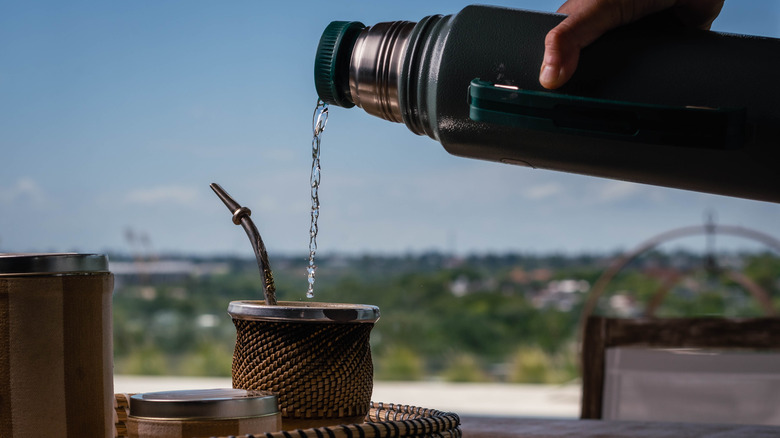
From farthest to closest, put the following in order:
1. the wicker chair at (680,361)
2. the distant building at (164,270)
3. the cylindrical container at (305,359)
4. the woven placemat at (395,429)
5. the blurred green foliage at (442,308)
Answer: the distant building at (164,270)
the blurred green foliage at (442,308)
the wicker chair at (680,361)
the cylindrical container at (305,359)
the woven placemat at (395,429)

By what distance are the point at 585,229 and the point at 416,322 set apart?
240 centimetres

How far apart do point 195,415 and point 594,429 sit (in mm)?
499

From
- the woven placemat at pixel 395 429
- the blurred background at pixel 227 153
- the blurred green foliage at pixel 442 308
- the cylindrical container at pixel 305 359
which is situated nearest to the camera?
the woven placemat at pixel 395 429

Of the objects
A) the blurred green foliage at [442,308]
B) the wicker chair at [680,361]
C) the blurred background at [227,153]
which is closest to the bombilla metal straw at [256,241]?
the wicker chair at [680,361]

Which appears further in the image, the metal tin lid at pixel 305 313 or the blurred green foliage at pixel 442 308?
the blurred green foliage at pixel 442 308

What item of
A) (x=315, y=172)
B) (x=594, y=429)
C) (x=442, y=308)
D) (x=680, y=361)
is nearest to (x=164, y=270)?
(x=442, y=308)

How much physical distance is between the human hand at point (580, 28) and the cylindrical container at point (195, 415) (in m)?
0.25

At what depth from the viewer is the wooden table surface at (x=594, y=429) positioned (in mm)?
799

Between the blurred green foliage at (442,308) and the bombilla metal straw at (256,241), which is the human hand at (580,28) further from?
the blurred green foliage at (442,308)

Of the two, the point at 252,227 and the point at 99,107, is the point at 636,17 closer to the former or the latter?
the point at 252,227

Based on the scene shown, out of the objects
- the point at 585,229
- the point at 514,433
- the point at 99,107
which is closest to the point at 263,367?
the point at 514,433

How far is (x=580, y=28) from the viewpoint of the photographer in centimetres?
50

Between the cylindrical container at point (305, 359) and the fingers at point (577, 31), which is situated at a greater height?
the fingers at point (577, 31)

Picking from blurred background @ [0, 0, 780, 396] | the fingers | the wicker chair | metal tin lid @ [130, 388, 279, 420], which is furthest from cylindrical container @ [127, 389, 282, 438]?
blurred background @ [0, 0, 780, 396]
